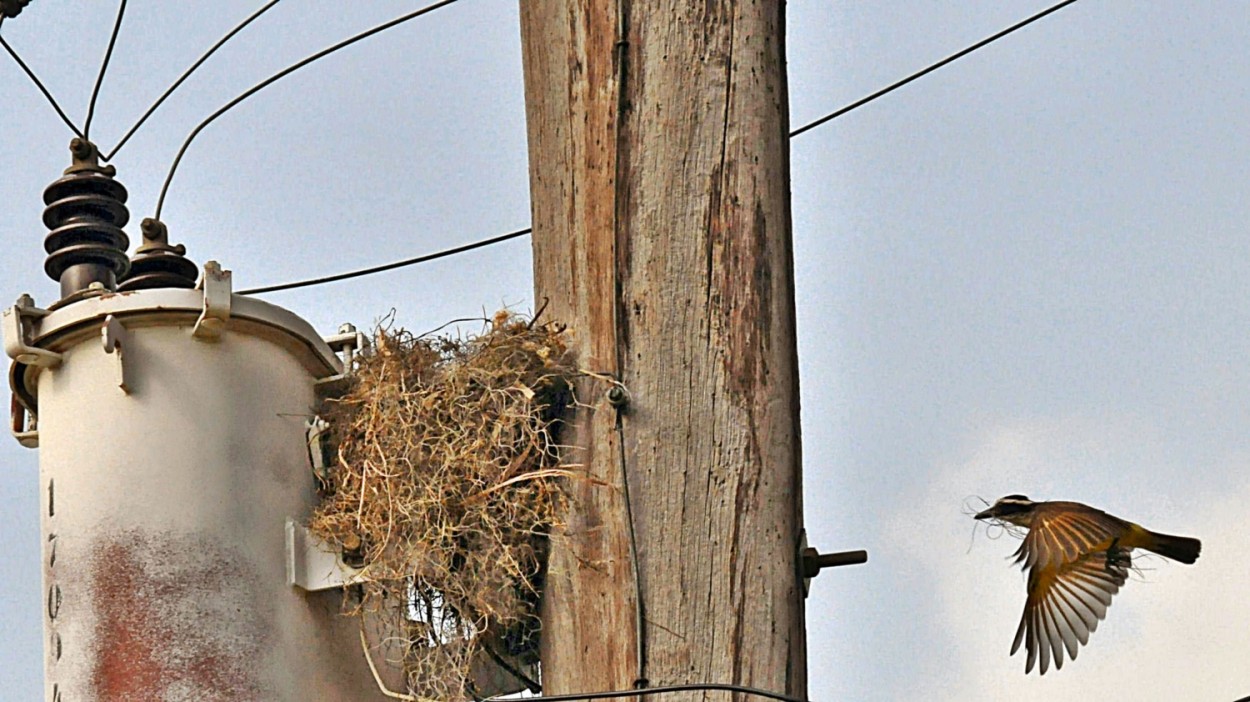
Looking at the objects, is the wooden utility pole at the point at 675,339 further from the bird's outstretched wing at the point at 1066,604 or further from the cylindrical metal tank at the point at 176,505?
the cylindrical metal tank at the point at 176,505

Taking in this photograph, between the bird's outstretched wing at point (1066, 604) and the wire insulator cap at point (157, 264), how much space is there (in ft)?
6.92

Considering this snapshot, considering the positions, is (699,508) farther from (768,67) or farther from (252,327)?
(252,327)

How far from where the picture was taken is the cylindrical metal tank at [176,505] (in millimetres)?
4152

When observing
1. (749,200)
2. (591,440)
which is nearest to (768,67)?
(749,200)

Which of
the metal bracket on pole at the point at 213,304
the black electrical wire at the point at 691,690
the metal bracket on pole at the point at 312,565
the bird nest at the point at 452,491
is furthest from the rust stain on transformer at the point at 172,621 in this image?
the black electrical wire at the point at 691,690

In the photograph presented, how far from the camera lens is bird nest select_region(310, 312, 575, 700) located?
152 inches

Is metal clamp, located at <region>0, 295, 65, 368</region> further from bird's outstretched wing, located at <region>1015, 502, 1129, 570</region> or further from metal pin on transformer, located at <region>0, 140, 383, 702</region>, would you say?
bird's outstretched wing, located at <region>1015, 502, 1129, 570</region>

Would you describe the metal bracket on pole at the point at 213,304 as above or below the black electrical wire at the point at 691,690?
above

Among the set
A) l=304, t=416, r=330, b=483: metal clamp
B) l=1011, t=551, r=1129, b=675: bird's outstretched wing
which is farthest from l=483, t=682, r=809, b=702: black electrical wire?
l=304, t=416, r=330, b=483: metal clamp

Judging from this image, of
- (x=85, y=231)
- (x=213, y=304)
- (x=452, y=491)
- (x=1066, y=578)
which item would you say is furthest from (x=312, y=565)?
(x=1066, y=578)

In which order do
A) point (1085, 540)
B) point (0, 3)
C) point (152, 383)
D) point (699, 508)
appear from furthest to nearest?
point (0, 3)
point (152, 383)
point (1085, 540)
point (699, 508)

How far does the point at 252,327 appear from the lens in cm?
445

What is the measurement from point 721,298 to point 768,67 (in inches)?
19.1

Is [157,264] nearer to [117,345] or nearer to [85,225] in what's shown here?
[85,225]
